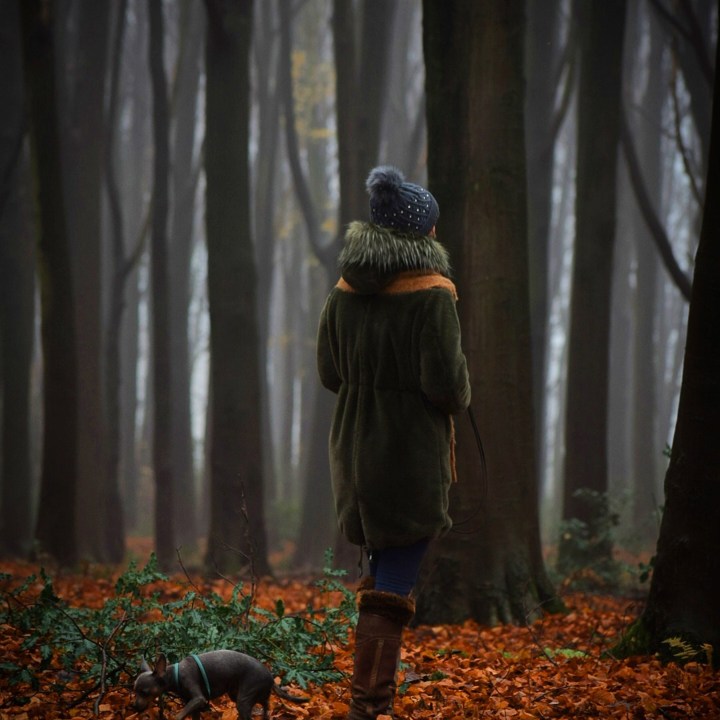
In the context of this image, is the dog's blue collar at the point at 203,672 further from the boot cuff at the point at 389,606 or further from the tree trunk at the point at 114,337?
the tree trunk at the point at 114,337

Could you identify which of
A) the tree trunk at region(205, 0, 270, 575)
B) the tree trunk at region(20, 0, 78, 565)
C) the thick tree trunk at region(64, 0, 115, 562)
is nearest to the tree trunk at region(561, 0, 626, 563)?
the tree trunk at region(205, 0, 270, 575)

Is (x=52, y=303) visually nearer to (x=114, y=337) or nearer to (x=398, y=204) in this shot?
(x=114, y=337)

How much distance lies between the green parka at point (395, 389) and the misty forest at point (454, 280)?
462mm

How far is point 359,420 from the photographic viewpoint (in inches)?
161

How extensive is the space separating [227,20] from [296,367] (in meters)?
22.6

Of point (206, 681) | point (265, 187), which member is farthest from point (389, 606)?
point (265, 187)

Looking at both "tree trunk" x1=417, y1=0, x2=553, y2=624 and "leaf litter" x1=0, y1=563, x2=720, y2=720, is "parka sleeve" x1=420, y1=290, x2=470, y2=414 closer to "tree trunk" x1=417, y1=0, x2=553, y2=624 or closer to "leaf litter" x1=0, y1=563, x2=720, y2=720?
"leaf litter" x1=0, y1=563, x2=720, y2=720

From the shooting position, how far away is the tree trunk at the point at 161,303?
1377 cm

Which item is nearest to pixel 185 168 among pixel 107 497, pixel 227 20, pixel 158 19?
pixel 158 19

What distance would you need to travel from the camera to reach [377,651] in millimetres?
3988

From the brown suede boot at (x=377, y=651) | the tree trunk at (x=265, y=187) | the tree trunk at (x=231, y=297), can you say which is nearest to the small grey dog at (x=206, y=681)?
the brown suede boot at (x=377, y=651)

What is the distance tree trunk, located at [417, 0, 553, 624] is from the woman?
263 cm

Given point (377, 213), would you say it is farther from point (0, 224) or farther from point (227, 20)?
Answer: point (0, 224)

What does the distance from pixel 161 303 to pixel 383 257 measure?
1050 centimetres
